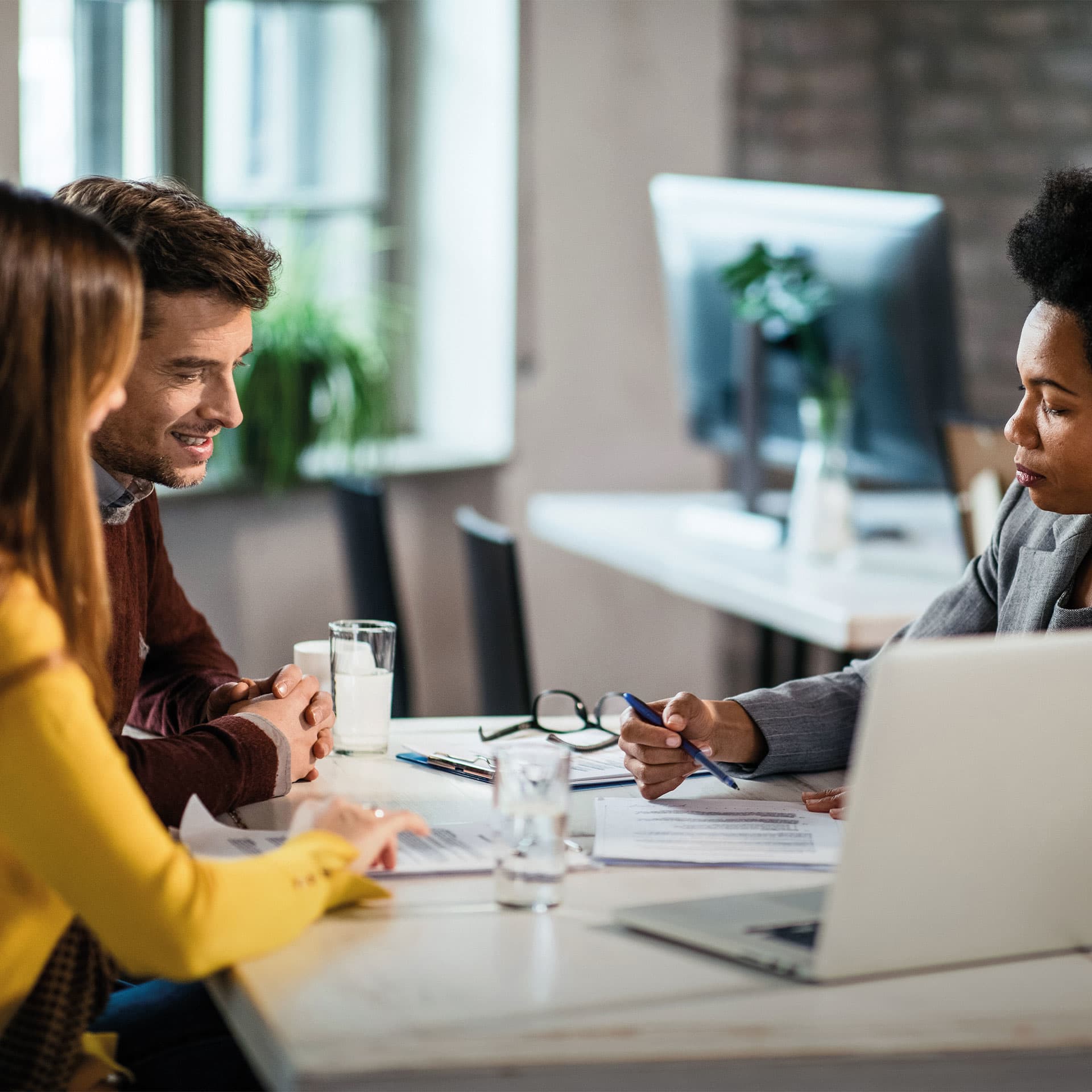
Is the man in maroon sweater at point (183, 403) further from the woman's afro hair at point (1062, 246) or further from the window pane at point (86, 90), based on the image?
the window pane at point (86, 90)

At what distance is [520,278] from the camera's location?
3580 millimetres

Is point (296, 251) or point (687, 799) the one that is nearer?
point (687, 799)

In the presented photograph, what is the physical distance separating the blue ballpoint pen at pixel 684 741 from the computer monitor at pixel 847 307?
1346mm

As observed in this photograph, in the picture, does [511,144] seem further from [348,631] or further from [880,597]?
[348,631]

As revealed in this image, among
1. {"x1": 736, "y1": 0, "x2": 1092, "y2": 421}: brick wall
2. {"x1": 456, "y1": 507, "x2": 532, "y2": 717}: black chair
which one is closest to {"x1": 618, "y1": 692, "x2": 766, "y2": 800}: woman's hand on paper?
{"x1": 456, "y1": 507, "x2": 532, "y2": 717}: black chair

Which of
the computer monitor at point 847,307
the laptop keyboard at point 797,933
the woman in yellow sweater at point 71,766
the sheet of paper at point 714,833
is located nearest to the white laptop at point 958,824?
the laptop keyboard at point 797,933

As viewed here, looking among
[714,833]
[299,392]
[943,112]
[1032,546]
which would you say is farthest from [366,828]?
[943,112]

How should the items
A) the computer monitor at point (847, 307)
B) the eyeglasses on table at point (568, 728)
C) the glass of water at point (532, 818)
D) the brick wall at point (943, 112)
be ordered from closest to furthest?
the glass of water at point (532, 818)
the eyeglasses on table at point (568, 728)
the computer monitor at point (847, 307)
the brick wall at point (943, 112)

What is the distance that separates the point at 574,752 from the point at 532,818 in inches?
17.7

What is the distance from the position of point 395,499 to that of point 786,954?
262cm

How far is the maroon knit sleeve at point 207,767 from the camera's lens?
1.23 meters

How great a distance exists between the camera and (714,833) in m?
1.27

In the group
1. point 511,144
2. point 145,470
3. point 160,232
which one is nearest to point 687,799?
point 145,470

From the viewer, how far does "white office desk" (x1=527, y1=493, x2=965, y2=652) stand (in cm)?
230
